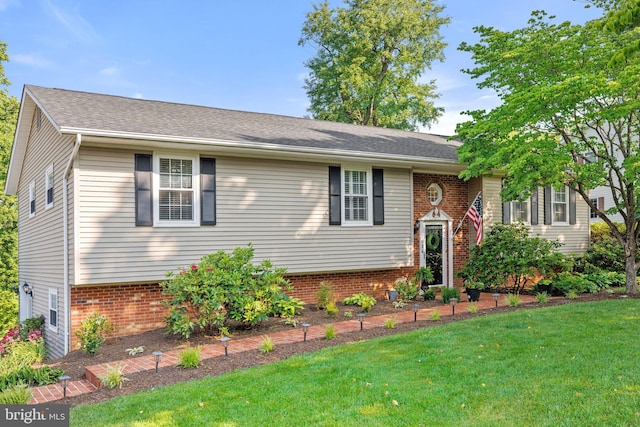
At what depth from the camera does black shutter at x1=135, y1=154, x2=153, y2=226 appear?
923 cm

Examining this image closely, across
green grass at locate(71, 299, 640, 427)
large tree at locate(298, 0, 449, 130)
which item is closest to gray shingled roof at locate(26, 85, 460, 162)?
green grass at locate(71, 299, 640, 427)

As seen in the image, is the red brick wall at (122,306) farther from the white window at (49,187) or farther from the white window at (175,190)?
the white window at (49,187)

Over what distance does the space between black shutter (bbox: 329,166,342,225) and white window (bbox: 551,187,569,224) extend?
817 cm

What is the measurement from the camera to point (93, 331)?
28.2 ft

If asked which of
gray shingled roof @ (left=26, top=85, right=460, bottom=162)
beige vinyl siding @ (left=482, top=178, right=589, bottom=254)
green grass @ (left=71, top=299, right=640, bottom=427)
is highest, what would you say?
gray shingled roof @ (left=26, top=85, right=460, bottom=162)

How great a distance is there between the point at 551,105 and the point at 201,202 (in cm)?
788

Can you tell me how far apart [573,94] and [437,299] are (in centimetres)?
591

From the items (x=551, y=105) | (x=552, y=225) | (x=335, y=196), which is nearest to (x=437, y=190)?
(x=335, y=196)

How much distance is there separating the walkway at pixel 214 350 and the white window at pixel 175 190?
293 cm

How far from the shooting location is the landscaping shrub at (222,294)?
327 inches

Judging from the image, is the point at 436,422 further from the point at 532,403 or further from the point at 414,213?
the point at 414,213

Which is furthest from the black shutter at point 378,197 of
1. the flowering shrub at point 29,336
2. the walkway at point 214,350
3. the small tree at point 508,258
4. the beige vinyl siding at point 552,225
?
the flowering shrub at point 29,336

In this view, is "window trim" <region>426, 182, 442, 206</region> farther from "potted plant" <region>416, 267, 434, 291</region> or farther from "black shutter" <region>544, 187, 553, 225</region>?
"black shutter" <region>544, 187, 553, 225</region>

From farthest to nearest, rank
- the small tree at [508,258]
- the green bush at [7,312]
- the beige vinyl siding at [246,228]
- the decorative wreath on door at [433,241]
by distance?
the green bush at [7,312], the decorative wreath on door at [433,241], the small tree at [508,258], the beige vinyl siding at [246,228]
